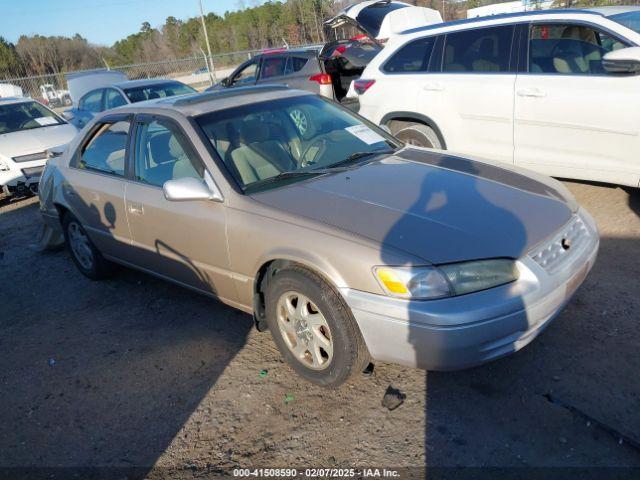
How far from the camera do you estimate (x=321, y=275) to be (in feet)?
9.09

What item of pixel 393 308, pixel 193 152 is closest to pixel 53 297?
pixel 193 152

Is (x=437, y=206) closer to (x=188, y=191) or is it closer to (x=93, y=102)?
(x=188, y=191)

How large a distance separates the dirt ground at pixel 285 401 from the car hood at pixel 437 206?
0.79 m

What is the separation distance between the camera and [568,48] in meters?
4.94

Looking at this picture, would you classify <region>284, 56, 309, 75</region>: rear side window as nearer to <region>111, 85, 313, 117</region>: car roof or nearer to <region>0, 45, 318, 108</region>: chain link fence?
<region>111, 85, 313, 117</region>: car roof

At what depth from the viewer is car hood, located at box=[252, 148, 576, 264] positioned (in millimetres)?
2607

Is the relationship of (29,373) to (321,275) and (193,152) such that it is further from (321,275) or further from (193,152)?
(321,275)

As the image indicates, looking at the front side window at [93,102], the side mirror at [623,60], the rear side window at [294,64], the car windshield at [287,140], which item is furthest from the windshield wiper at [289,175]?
the front side window at [93,102]

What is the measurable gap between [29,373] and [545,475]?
3.26 meters

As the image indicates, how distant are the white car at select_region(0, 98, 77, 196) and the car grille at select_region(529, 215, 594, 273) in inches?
309

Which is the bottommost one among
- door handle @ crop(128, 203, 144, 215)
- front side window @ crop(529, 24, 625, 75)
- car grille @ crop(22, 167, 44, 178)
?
car grille @ crop(22, 167, 44, 178)

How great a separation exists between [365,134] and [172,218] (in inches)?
60.4

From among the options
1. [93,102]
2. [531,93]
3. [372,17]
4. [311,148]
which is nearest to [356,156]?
[311,148]

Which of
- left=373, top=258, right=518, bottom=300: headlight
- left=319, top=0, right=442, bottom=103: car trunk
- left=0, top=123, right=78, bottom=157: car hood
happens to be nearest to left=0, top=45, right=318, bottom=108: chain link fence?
left=319, top=0, right=442, bottom=103: car trunk
